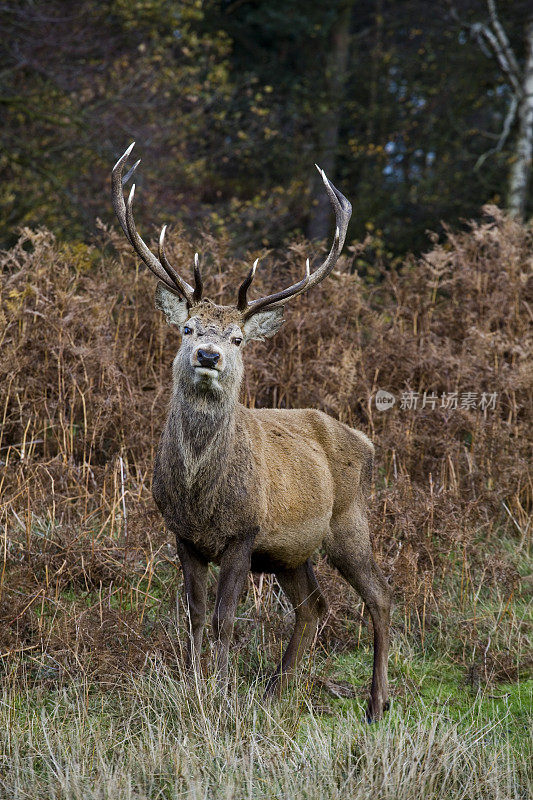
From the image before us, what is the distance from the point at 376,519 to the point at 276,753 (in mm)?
2452

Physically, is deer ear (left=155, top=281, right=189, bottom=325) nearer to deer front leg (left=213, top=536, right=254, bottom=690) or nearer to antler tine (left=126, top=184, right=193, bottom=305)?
antler tine (left=126, top=184, right=193, bottom=305)

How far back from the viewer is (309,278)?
518 centimetres

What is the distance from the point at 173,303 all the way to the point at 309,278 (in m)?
0.79

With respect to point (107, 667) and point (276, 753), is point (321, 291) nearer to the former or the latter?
point (107, 667)

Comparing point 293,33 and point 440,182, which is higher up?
point 293,33

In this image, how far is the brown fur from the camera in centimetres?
455

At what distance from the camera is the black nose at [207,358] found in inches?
172

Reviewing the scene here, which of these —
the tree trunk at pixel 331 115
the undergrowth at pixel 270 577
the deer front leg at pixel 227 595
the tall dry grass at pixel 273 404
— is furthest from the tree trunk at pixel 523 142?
the deer front leg at pixel 227 595

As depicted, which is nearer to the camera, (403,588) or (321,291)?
(403,588)

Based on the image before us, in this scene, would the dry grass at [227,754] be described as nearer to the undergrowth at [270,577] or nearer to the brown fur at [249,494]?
the undergrowth at [270,577]

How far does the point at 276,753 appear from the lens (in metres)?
3.94

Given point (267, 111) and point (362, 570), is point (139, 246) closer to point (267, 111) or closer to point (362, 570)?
point (362, 570)

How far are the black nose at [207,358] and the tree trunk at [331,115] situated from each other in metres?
12.3

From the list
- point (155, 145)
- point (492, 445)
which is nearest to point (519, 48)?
point (155, 145)
